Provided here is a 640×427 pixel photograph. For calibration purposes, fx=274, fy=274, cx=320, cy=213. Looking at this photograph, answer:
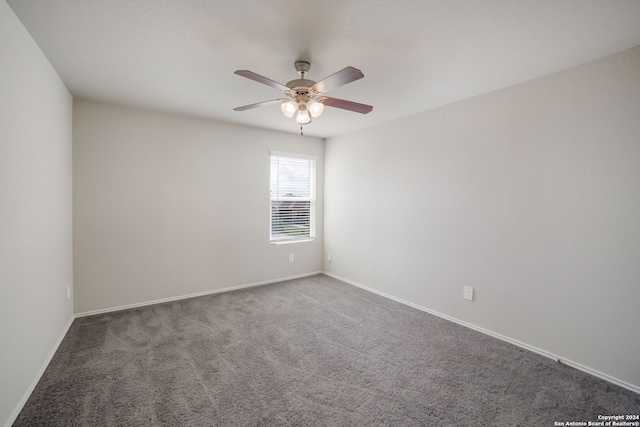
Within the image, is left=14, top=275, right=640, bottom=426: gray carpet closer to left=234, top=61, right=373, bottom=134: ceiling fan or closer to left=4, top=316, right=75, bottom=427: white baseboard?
left=4, top=316, right=75, bottom=427: white baseboard

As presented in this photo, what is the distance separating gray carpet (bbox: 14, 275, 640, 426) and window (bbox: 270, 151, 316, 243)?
1706 millimetres

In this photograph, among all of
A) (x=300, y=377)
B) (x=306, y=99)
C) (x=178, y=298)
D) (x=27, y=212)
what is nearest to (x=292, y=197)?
(x=178, y=298)

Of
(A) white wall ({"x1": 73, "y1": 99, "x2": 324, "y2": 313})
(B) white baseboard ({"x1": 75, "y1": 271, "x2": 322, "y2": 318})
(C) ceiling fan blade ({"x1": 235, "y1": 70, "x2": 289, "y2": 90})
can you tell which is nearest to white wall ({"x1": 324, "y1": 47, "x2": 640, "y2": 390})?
(B) white baseboard ({"x1": 75, "y1": 271, "x2": 322, "y2": 318})

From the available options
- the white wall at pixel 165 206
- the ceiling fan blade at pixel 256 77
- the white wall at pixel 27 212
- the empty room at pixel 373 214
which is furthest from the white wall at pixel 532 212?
the white wall at pixel 27 212

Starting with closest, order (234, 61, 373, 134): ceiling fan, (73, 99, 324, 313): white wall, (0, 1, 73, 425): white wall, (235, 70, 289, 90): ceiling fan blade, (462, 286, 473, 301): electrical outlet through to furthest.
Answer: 1. (0, 1, 73, 425): white wall
2. (235, 70, 289, 90): ceiling fan blade
3. (234, 61, 373, 134): ceiling fan
4. (462, 286, 473, 301): electrical outlet
5. (73, 99, 324, 313): white wall

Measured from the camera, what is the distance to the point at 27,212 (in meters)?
1.84

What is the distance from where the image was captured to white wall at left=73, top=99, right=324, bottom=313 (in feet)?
10.0

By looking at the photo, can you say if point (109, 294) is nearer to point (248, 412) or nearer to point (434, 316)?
point (248, 412)

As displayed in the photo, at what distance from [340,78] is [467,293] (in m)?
2.54

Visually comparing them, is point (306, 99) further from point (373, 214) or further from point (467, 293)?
point (467, 293)

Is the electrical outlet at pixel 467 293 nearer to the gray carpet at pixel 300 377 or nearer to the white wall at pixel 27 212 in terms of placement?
the gray carpet at pixel 300 377

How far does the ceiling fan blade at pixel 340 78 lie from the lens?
1.59 metres

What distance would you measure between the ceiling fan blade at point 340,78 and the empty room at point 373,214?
2 cm

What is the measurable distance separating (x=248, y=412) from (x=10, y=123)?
2.25 m
